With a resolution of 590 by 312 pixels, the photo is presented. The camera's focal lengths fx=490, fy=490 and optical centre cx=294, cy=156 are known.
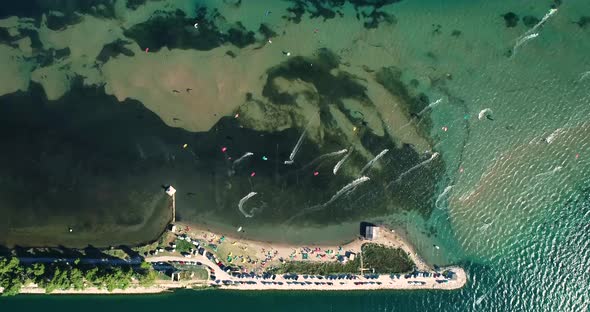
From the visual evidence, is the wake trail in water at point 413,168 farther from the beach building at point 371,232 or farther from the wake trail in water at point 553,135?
the wake trail in water at point 553,135

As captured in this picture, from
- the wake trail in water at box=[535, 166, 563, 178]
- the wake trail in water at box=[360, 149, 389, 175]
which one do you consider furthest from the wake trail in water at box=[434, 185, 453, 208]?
the wake trail in water at box=[535, 166, 563, 178]

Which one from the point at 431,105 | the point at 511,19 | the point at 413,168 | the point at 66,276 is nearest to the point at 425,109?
the point at 431,105

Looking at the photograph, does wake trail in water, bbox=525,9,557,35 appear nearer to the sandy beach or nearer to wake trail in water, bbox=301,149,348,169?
wake trail in water, bbox=301,149,348,169

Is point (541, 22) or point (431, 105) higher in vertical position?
point (541, 22)

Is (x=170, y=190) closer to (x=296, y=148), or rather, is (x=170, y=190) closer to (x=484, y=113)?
(x=296, y=148)

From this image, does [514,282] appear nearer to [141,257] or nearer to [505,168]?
[505,168]

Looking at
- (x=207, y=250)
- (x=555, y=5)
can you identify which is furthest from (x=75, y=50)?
(x=555, y=5)

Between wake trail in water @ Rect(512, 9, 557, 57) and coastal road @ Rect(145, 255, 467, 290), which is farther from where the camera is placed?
wake trail in water @ Rect(512, 9, 557, 57)
